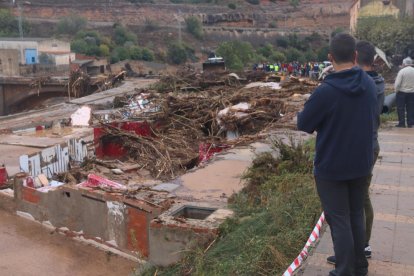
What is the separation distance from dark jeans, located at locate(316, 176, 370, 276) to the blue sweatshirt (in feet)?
0.29

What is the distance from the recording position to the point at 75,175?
11000 mm

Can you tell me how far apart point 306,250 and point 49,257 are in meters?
5.26

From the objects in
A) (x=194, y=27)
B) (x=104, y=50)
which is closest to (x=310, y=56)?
(x=194, y=27)

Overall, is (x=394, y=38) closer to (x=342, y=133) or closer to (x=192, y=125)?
(x=192, y=125)

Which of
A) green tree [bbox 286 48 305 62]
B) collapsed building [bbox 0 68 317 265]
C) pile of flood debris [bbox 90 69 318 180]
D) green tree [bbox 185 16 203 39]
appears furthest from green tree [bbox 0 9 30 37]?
pile of flood debris [bbox 90 69 318 180]

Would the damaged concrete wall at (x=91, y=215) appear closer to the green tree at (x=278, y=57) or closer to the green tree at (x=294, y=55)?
the green tree at (x=278, y=57)

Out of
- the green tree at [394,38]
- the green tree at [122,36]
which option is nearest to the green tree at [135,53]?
the green tree at [122,36]

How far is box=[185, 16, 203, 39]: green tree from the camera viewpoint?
79.5 meters

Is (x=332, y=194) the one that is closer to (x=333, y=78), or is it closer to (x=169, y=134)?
(x=333, y=78)

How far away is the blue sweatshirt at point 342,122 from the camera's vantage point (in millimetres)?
3308

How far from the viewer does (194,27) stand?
79.8 metres

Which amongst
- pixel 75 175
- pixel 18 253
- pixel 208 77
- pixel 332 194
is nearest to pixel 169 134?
A: pixel 75 175

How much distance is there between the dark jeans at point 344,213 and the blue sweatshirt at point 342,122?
0.09 metres

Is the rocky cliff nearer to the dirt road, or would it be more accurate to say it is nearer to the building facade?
the building facade
